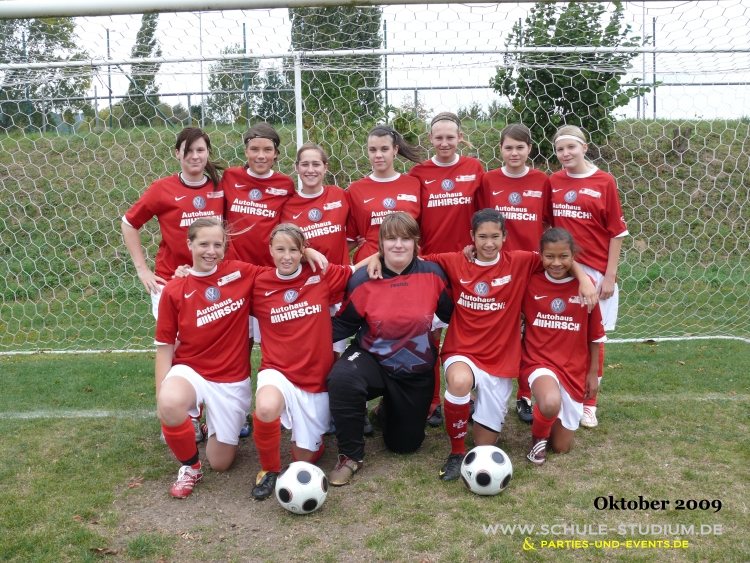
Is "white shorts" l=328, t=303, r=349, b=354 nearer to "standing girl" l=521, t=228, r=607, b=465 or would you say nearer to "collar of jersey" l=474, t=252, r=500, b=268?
"collar of jersey" l=474, t=252, r=500, b=268

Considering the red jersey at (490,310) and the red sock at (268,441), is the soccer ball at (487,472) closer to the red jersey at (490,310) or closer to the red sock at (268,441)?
the red jersey at (490,310)

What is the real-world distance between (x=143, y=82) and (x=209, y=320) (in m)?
5.48

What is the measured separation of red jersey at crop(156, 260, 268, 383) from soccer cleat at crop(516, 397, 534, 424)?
1.66 meters

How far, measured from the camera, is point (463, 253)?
3.24 m

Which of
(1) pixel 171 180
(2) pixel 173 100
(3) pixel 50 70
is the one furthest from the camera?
(2) pixel 173 100

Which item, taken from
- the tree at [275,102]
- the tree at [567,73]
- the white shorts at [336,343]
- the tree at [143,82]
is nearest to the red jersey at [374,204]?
the white shorts at [336,343]

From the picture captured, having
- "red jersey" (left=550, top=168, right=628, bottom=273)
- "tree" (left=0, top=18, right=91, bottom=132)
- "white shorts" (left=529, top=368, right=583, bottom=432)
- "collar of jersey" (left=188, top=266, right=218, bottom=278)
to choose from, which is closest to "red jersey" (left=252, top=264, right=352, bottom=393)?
"collar of jersey" (left=188, top=266, right=218, bottom=278)

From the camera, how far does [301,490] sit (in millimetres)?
2605

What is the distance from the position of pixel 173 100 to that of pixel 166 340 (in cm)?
706

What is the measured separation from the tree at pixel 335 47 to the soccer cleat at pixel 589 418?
296cm

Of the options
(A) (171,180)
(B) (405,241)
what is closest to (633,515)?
(B) (405,241)

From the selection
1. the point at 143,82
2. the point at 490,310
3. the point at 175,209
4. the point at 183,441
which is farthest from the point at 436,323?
the point at 143,82

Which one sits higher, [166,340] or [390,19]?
[390,19]

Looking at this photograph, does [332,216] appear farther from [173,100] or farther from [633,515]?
[173,100]
